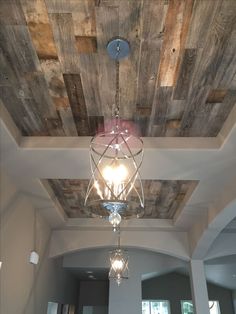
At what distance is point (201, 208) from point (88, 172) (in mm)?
2015

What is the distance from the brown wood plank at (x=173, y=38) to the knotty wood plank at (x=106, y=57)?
30cm

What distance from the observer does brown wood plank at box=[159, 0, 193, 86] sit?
1.47 meters

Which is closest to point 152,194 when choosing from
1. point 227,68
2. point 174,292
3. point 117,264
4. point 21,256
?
point 117,264

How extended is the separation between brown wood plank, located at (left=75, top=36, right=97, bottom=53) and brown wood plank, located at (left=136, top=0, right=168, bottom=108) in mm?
291

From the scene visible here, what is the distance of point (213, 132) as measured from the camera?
8.41ft

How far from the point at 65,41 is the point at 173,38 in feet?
2.12

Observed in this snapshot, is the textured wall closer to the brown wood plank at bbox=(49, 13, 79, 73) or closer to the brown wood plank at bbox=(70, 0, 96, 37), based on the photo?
the brown wood plank at bbox=(49, 13, 79, 73)

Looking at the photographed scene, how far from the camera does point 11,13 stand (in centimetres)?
151

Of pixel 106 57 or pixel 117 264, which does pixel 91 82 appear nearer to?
pixel 106 57

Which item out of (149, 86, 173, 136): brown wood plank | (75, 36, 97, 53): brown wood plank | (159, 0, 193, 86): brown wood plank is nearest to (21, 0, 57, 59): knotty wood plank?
(75, 36, 97, 53): brown wood plank

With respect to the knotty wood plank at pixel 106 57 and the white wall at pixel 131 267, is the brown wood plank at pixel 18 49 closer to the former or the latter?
the knotty wood plank at pixel 106 57

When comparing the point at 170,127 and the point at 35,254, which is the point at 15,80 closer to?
the point at 170,127

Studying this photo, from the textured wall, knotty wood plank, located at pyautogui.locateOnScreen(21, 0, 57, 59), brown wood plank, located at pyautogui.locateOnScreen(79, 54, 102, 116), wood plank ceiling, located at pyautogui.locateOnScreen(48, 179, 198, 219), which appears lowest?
the textured wall

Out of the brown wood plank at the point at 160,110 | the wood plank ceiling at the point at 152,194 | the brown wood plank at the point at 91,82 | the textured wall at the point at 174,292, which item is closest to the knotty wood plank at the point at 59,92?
the brown wood plank at the point at 91,82
